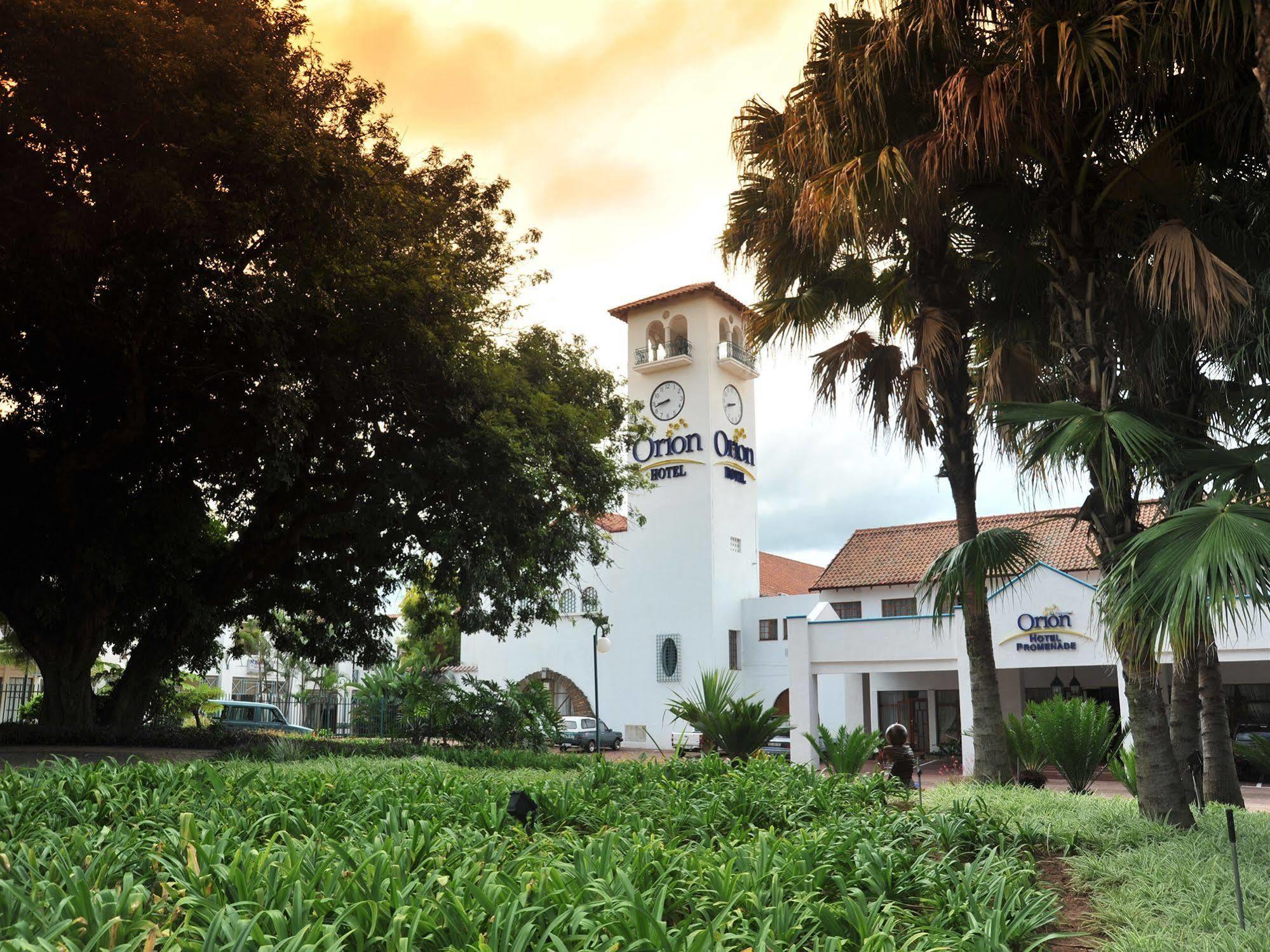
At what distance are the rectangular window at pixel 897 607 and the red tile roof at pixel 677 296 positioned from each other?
13.0 metres

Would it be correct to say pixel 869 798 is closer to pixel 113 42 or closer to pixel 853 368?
pixel 853 368

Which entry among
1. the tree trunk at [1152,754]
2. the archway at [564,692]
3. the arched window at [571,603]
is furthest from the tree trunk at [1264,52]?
the archway at [564,692]

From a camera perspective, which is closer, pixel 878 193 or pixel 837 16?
pixel 878 193

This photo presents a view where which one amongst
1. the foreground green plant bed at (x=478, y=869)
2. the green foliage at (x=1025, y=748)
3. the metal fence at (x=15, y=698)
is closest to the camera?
the foreground green plant bed at (x=478, y=869)

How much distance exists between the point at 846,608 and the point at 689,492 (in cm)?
807

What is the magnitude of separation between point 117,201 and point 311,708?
3613 centimetres

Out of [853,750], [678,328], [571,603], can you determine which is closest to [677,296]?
[678,328]

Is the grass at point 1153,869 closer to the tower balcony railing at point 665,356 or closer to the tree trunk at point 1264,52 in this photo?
the tree trunk at point 1264,52

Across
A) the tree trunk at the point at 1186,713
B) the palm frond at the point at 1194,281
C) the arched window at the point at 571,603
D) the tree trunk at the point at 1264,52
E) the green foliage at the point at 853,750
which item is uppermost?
the tree trunk at the point at 1264,52

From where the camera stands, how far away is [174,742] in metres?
15.9

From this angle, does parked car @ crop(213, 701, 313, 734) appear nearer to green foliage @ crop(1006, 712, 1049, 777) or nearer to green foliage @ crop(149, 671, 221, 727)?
green foliage @ crop(149, 671, 221, 727)

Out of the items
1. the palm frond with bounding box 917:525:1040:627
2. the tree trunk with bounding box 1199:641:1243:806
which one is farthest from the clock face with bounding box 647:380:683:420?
the palm frond with bounding box 917:525:1040:627

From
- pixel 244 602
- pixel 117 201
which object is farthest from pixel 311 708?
pixel 117 201

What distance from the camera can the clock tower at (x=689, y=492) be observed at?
37875 mm
